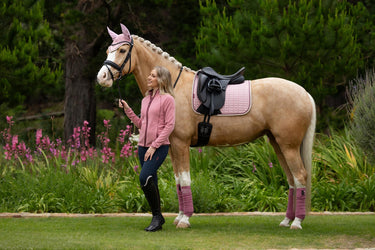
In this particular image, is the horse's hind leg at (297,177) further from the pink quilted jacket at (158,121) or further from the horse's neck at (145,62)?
the horse's neck at (145,62)

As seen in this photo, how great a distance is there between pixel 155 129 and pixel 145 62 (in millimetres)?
934

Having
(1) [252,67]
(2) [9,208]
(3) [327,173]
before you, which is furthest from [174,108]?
(1) [252,67]

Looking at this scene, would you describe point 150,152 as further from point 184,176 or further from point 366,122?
point 366,122

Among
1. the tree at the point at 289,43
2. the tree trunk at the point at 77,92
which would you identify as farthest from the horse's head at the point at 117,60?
the tree trunk at the point at 77,92

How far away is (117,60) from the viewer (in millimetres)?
6906

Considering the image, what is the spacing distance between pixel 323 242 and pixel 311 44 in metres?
5.68

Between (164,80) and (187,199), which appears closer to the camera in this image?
(164,80)

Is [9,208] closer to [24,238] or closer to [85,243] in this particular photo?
[24,238]

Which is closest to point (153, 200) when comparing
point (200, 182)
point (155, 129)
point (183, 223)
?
point (183, 223)

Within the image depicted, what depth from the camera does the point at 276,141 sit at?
7.32 m

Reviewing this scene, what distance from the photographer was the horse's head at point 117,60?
678 cm

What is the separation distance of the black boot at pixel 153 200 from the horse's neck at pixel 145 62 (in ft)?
3.93

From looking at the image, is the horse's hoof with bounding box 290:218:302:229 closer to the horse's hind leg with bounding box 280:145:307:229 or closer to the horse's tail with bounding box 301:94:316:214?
the horse's hind leg with bounding box 280:145:307:229

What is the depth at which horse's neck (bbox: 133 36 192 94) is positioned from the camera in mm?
7152
